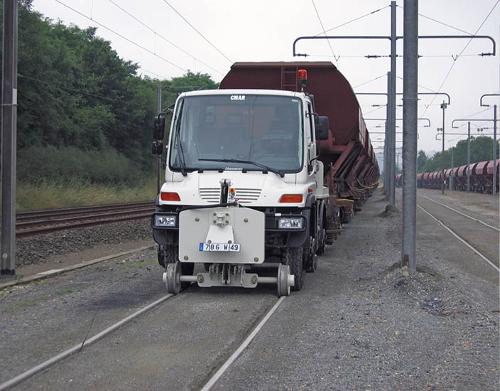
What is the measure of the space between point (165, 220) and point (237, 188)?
1.08 metres

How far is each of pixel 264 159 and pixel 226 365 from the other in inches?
168

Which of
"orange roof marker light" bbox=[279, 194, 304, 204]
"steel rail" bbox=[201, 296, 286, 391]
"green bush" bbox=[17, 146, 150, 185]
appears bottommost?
"steel rail" bbox=[201, 296, 286, 391]

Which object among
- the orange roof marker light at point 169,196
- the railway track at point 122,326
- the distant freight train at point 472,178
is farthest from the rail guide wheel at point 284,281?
the distant freight train at point 472,178

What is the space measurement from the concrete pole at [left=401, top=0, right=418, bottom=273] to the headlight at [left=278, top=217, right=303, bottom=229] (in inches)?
92.8

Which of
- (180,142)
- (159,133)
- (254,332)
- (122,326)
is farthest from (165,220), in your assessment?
(254,332)

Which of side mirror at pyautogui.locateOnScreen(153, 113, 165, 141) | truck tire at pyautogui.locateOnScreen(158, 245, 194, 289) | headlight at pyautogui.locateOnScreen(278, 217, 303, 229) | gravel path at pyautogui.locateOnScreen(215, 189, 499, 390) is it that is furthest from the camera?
side mirror at pyautogui.locateOnScreen(153, 113, 165, 141)

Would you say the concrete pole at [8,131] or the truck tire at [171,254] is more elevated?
the concrete pole at [8,131]

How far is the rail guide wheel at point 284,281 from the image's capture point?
9.24 meters

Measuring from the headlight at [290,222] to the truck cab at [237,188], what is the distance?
0.01 meters

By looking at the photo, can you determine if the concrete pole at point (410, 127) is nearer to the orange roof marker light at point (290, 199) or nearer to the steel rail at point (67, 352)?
the orange roof marker light at point (290, 199)

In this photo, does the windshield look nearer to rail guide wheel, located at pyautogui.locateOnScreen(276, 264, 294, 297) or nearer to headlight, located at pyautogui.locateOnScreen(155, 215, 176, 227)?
headlight, located at pyautogui.locateOnScreen(155, 215, 176, 227)

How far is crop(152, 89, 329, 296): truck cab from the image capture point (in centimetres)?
888

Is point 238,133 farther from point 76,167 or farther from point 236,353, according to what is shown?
point 76,167

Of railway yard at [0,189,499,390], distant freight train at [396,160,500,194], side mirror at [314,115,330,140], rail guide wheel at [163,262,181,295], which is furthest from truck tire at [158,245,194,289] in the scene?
distant freight train at [396,160,500,194]
